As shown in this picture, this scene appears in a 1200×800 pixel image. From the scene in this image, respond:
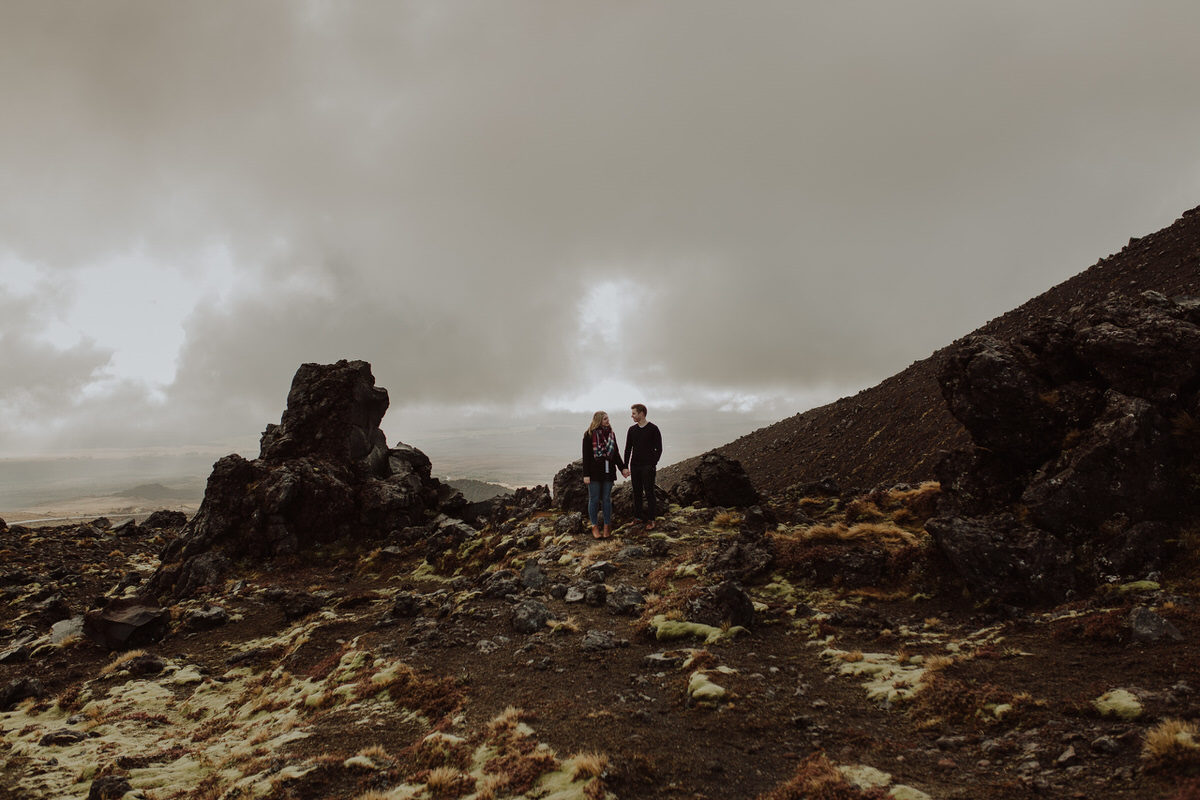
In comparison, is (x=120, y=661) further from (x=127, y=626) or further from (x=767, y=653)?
(x=767, y=653)

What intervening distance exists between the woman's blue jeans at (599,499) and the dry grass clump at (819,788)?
15.4 m

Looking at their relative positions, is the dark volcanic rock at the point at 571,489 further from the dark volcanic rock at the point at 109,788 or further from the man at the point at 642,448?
the dark volcanic rock at the point at 109,788

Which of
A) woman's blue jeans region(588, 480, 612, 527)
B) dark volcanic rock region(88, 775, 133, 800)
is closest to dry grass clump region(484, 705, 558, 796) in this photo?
dark volcanic rock region(88, 775, 133, 800)

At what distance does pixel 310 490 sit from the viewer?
32250 mm

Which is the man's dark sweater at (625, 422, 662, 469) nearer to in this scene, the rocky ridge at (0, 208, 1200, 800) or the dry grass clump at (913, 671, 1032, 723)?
the rocky ridge at (0, 208, 1200, 800)

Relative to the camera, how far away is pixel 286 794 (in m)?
7.98

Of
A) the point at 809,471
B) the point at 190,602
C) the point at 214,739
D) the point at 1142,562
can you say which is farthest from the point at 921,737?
the point at 809,471

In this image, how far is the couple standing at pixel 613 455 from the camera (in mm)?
21031

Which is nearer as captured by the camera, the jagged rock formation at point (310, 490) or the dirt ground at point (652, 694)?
the dirt ground at point (652, 694)

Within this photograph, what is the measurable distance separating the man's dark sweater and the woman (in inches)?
24.6

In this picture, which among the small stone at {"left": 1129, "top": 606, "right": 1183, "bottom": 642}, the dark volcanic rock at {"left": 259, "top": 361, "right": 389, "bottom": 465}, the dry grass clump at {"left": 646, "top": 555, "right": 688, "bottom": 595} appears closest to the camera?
the small stone at {"left": 1129, "top": 606, "right": 1183, "bottom": 642}

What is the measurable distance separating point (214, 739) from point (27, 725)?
6118mm

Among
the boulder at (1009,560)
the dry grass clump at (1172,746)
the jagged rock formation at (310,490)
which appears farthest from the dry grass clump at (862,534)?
the jagged rock formation at (310,490)

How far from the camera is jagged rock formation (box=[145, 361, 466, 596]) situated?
30422 mm
